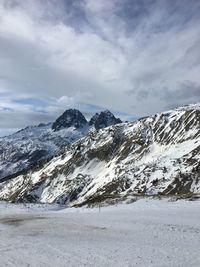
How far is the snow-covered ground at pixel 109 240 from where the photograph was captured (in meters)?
25.4

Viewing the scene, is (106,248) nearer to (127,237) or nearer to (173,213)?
(127,237)

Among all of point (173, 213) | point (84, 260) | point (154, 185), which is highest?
point (154, 185)

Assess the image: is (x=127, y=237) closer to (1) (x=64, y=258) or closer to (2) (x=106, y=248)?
(2) (x=106, y=248)

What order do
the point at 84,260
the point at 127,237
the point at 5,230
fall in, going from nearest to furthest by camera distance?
the point at 84,260, the point at 127,237, the point at 5,230

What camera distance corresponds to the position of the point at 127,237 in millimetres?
33719

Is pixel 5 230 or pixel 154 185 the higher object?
pixel 154 185

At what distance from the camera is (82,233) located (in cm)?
3678

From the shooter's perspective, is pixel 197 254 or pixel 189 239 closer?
pixel 197 254

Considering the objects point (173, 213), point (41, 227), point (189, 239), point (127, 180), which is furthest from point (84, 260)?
point (127, 180)

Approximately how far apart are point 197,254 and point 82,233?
13485 mm

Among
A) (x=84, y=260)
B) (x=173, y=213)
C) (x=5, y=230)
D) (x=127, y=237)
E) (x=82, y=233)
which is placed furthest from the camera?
(x=173, y=213)

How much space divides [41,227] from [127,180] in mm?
150160

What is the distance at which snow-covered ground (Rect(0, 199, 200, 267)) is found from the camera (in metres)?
25.4

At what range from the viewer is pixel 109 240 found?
1286 inches
